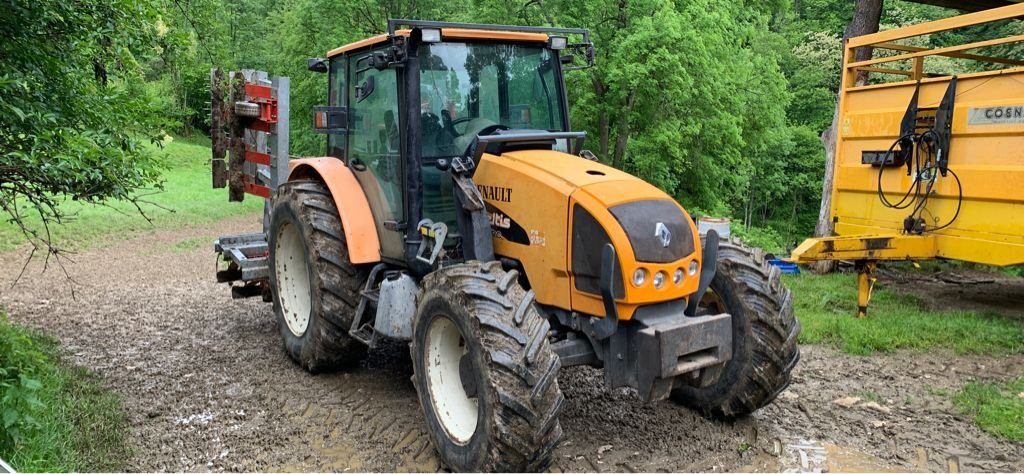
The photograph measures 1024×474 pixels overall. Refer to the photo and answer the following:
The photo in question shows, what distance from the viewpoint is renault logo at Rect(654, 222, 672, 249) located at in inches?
150

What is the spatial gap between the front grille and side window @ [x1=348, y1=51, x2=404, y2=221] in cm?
172

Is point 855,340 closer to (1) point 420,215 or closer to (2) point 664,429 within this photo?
(2) point 664,429

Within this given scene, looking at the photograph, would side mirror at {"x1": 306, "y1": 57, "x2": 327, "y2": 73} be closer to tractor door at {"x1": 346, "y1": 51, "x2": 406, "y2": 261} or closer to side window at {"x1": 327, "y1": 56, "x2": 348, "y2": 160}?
side window at {"x1": 327, "y1": 56, "x2": 348, "y2": 160}

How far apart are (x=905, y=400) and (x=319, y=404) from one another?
4.11 meters

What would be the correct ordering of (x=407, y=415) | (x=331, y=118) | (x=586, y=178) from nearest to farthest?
1. (x=586, y=178)
2. (x=407, y=415)
3. (x=331, y=118)

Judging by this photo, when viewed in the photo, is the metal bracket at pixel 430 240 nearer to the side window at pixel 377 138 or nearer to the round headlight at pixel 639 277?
the side window at pixel 377 138

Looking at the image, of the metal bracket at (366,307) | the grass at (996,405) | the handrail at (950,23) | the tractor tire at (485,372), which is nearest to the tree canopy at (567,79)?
the metal bracket at (366,307)

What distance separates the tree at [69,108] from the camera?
4176mm

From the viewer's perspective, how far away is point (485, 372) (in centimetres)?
367

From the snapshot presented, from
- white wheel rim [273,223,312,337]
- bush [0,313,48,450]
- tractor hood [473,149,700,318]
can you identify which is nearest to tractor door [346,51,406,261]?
tractor hood [473,149,700,318]

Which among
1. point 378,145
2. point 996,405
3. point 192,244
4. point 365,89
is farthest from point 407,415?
point 192,244

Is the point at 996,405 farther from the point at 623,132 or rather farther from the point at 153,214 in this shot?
the point at 153,214

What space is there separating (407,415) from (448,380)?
33.0 inches

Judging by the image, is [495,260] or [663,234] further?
[495,260]
